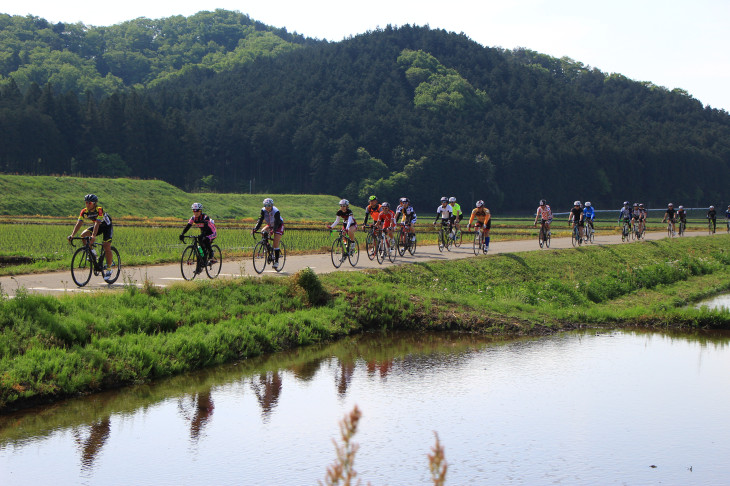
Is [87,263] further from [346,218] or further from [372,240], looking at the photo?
[372,240]

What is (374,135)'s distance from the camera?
14188 cm

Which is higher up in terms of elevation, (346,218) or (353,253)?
(346,218)

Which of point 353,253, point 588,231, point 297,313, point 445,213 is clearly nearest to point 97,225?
point 297,313

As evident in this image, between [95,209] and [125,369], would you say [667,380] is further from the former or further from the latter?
[95,209]

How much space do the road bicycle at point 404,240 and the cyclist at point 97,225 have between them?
12.3m

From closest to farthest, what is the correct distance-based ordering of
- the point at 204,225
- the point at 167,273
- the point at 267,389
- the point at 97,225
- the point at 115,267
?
the point at 267,389 → the point at 97,225 → the point at 115,267 → the point at 204,225 → the point at 167,273

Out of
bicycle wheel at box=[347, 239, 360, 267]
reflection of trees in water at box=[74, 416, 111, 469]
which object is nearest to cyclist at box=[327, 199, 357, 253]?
bicycle wheel at box=[347, 239, 360, 267]

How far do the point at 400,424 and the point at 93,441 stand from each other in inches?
146

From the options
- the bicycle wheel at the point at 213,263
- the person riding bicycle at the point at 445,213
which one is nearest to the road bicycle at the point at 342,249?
the bicycle wheel at the point at 213,263

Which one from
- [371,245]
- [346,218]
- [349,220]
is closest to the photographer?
[349,220]

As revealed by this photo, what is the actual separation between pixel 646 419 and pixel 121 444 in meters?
6.66

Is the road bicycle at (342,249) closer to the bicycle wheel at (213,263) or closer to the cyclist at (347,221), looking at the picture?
the cyclist at (347,221)

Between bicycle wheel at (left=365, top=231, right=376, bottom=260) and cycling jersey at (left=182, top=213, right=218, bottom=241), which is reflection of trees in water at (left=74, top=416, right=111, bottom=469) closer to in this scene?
cycling jersey at (left=182, top=213, right=218, bottom=241)

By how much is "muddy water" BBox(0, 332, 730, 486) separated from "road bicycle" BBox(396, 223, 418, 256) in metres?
13.2
